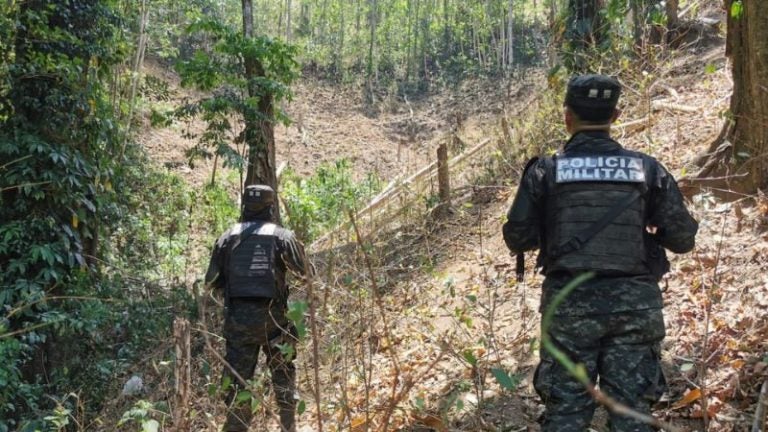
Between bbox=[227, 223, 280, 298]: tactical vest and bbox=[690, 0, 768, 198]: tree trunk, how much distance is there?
3.31m

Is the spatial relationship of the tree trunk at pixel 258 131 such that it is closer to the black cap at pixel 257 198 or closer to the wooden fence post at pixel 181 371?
the black cap at pixel 257 198

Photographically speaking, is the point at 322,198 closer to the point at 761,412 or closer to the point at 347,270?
the point at 347,270

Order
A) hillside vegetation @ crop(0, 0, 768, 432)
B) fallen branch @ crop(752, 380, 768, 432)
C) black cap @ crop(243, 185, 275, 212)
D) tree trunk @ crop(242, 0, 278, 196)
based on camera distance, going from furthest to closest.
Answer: tree trunk @ crop(242, 0, 278, 196), black cap @ crop(243, 185, 275, 212), hillside vegetation @ crop(0, 0, 768, 432), fallen branch @ crop(752, 380, 768, 432)

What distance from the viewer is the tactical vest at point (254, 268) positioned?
14.8ft

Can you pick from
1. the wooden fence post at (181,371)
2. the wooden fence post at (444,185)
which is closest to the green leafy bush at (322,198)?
the wooden fence post at (444,185)

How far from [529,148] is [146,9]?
8.10 m

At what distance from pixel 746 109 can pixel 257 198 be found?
3477 mm

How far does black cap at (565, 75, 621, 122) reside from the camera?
2729 millimetres


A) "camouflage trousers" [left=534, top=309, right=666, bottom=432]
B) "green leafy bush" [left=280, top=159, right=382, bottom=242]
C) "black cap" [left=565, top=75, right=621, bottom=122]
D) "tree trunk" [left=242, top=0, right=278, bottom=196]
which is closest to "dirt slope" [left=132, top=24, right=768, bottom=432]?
"camouflage trousers" [left=534, top=309, right=666, bottom=432]

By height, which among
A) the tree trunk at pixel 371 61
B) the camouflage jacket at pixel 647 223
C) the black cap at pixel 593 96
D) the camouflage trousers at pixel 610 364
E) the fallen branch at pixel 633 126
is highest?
the tree trunk at pixel 371 61

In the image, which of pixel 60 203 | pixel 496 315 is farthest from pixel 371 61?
pixel 496 315

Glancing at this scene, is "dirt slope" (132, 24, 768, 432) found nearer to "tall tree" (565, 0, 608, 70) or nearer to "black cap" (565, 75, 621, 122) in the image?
"tall tree" (565, 0, 608, 70)

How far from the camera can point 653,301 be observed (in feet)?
8.83

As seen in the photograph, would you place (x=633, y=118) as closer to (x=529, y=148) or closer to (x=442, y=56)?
(x=529, y=148)
